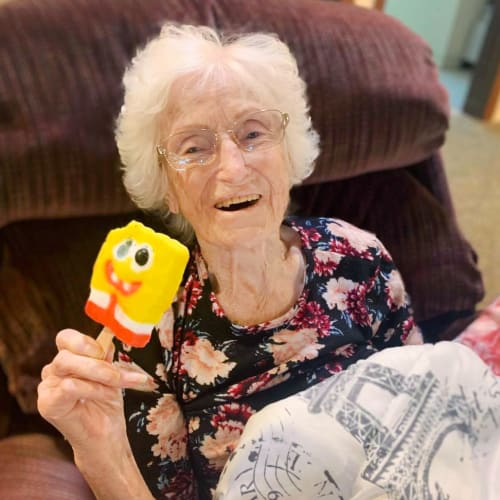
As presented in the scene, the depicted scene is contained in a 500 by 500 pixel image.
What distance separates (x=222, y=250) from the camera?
0.99 meters

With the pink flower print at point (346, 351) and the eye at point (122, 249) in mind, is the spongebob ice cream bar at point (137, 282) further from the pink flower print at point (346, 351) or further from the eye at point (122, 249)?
the pink flower print at point (346, 351)

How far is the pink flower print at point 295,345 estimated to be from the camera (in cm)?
104

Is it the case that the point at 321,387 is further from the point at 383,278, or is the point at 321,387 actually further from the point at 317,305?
the point at 383,278

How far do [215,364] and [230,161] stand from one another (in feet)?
1.22

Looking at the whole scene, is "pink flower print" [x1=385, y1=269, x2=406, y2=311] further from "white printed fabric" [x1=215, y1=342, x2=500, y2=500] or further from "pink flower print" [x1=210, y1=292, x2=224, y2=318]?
"pink flower print" [x1=210, y1=292, x2=224, y2=318]

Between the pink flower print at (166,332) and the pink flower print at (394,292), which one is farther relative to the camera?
the pink flower print at (394,292)

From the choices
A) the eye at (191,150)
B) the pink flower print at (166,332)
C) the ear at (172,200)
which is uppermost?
the eye at (191,150)

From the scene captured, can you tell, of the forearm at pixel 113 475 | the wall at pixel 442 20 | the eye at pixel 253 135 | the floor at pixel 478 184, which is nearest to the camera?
the forearm at pixel 113 475

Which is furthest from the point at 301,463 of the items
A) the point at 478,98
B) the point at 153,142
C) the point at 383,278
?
the point at 478,98

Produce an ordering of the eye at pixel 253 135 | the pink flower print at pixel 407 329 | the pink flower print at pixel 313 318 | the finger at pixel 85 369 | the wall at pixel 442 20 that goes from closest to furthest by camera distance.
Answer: the finger at pixel 85 369 < the eye at pixel 253 135 < the pink flower print at pixel 313 318 < the pink flower print at pixel 407 329 < the wall at pixel 442 20

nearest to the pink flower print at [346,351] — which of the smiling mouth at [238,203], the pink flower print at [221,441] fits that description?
Answer: the pink flower print at [221,441]

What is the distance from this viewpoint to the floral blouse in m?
0.99

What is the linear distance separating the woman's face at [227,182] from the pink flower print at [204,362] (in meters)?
0.20

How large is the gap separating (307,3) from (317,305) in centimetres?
67
